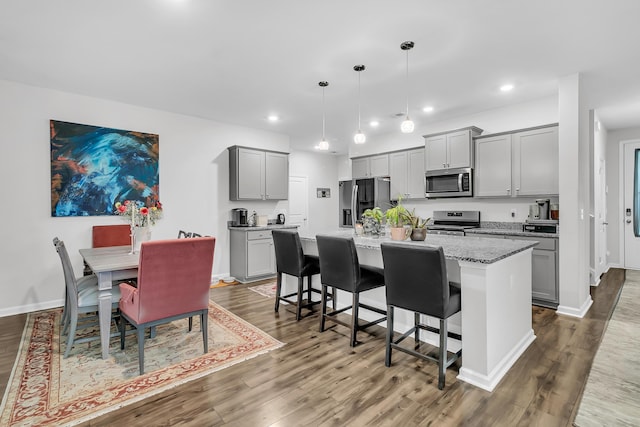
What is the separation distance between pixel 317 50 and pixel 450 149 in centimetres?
287

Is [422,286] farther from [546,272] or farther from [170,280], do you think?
[546,272]

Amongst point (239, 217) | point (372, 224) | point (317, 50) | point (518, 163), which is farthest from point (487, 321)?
point (239, 217)

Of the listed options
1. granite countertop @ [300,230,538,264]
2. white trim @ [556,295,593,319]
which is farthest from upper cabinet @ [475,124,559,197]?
granite countertop @ [300,230,538,264]

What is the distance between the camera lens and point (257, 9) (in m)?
2.37

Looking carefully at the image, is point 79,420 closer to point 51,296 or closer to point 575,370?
point 51,296

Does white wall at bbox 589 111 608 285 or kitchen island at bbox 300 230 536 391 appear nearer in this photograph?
kitchen island at bbox 300 230 536 391

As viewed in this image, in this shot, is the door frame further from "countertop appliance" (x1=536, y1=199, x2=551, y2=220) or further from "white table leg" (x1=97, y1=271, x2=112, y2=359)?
"white table leg" (x1=97, y1=271, x2=112, y2=359)

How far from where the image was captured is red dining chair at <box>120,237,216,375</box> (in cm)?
229

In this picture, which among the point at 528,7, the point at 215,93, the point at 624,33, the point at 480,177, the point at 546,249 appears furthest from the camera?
the point at 480,177

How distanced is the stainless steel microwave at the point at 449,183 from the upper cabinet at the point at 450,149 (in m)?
0.09

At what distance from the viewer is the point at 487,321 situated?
2.12 meters

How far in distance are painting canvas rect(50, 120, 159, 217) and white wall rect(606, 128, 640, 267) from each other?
26.3 ft

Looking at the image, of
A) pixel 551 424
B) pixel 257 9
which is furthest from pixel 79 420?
pixel 257 9

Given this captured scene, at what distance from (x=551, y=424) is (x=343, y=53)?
3181 millimetres
